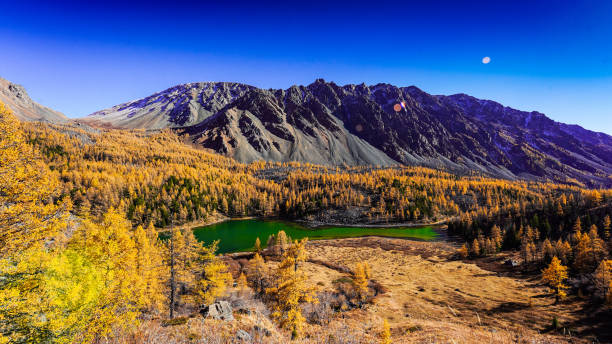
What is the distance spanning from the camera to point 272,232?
113938mm

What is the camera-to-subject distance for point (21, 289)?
10672mm

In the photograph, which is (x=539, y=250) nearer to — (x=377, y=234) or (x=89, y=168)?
(x=377, y=234)

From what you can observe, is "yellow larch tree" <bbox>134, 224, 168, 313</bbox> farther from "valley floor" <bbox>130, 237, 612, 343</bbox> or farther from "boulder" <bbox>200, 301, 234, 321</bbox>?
"valley floor" <bbox>130, 237, 612, 343</bbox>

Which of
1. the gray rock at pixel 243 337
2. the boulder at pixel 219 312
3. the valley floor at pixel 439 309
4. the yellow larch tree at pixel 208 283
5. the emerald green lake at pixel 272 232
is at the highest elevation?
the gray rock at pixel 243 337

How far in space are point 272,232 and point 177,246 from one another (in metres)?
85.0

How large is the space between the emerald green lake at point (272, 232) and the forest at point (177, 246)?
515 inches

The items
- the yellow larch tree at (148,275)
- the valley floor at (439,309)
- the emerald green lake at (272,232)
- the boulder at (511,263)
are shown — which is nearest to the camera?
the valley floor at (439,309)

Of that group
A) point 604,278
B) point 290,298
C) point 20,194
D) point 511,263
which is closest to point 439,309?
point 290,298

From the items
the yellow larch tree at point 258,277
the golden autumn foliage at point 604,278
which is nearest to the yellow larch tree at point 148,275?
the yellow larch tree at point 258,277

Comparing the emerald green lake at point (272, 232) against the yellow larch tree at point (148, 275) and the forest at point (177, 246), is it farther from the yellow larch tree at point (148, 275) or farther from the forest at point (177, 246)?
the yellow larch tree at point (148, 275)

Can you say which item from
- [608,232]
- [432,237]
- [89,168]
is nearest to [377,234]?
[432,237]

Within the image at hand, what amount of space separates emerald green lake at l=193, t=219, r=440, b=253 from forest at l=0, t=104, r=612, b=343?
515 inches

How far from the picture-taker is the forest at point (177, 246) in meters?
9.19

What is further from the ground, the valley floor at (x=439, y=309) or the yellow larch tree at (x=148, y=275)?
the yellow larch tree at (x=148, y=275)
